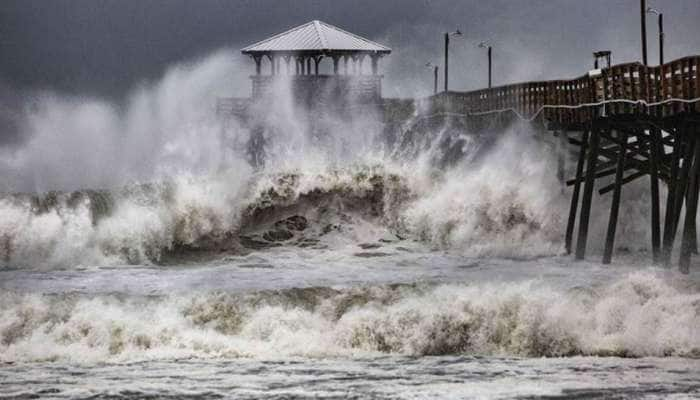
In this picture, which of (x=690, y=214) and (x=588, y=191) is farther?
(x=588, y=191)

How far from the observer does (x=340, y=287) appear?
66.4 ft

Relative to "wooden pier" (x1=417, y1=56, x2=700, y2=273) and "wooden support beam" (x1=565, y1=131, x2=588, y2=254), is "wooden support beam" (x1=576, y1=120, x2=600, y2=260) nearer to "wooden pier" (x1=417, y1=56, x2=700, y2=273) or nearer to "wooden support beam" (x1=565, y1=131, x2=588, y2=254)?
"wooden pier" (x1=417, y1=56, x2=700, y2=273)

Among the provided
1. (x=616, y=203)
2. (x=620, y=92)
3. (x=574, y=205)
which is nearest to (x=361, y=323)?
(x=616, y=203)

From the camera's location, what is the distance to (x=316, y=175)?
1307 inches

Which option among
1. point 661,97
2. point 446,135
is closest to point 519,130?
point 446,135

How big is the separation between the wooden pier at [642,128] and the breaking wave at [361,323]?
11.8ft

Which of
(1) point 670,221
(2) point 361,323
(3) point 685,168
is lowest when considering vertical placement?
(2) point 361,323

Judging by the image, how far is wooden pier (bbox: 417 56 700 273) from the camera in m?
22.3

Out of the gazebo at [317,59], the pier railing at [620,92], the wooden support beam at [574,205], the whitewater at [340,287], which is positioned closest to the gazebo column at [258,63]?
the gazebo at [317,59]

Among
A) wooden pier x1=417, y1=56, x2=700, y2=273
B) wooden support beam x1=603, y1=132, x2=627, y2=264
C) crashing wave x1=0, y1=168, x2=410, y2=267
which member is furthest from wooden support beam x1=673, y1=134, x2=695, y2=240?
crashing wave x1=0, y1=168, x2=410, y2=267

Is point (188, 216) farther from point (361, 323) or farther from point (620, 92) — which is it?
point (361, 323)

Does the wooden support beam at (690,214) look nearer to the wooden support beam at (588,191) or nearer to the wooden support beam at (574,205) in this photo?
the wooden support beam at (588,191)

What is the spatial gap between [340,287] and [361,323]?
2.42 m

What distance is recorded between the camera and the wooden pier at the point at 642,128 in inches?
878
